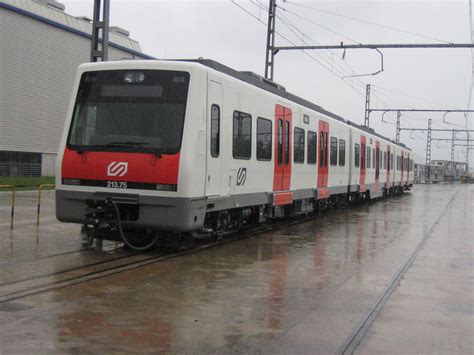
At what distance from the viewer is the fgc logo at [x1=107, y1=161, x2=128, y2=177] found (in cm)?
926

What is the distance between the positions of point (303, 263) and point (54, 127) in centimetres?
3242

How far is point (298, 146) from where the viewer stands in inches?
589

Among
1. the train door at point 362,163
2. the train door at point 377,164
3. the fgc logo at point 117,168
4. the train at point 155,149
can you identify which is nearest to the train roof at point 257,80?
the train at point 155,149

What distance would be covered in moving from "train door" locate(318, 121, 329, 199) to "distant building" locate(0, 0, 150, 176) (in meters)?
23.2

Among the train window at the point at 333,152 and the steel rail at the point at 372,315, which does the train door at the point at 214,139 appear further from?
the train window at the point at 333,152

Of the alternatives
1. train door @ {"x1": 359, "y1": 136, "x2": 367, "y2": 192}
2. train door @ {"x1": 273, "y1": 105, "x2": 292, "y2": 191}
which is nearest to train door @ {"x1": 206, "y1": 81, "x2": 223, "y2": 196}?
train door @ {"x1": 273, "y1": 105, "x2": 292, "y2": 191}

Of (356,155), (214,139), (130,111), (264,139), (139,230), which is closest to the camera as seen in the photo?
(130,111)

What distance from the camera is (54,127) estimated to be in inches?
1526

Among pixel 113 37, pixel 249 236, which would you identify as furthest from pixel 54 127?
pixel 249 236

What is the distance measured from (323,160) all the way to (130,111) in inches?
365

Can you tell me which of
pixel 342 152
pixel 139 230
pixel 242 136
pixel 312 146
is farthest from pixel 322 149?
pixel 139 230

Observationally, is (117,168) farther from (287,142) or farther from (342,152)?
(342,152)

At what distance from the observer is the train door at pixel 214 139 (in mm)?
9805

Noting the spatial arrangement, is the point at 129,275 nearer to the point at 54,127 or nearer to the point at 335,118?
the point at 335,118
